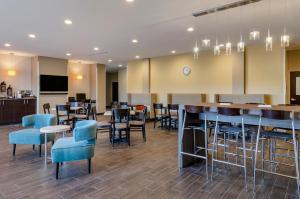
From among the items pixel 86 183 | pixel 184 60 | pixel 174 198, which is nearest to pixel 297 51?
pixel 184 60

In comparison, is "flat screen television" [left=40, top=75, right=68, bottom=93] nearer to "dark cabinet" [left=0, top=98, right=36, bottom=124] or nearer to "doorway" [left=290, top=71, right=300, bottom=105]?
"dark cabinet" [left=0, top=98, right=36, bottom=124]

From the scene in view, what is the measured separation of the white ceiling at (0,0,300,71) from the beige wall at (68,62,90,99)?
4.26m

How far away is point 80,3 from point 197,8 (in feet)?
7.18

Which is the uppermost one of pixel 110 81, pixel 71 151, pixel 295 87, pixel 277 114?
pixel 110 81

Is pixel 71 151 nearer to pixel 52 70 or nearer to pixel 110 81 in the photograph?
pixel 52 70

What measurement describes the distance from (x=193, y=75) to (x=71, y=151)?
6464 mm

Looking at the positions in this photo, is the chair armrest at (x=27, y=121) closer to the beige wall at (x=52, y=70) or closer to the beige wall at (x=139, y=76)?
the beige wall at (x=52, y=70)

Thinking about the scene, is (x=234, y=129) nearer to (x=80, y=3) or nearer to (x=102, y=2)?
(x=102, y=2)

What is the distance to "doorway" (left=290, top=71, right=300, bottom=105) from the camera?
847 cm

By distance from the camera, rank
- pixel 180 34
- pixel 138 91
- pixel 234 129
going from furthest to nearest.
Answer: pixel 138 91, pixel 180 34, pixel 234 129

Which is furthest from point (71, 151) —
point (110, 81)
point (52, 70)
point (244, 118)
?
point (110, 81)

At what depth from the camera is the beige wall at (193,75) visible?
7902mm

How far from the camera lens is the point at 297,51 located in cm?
836

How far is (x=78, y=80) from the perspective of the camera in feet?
38.3
